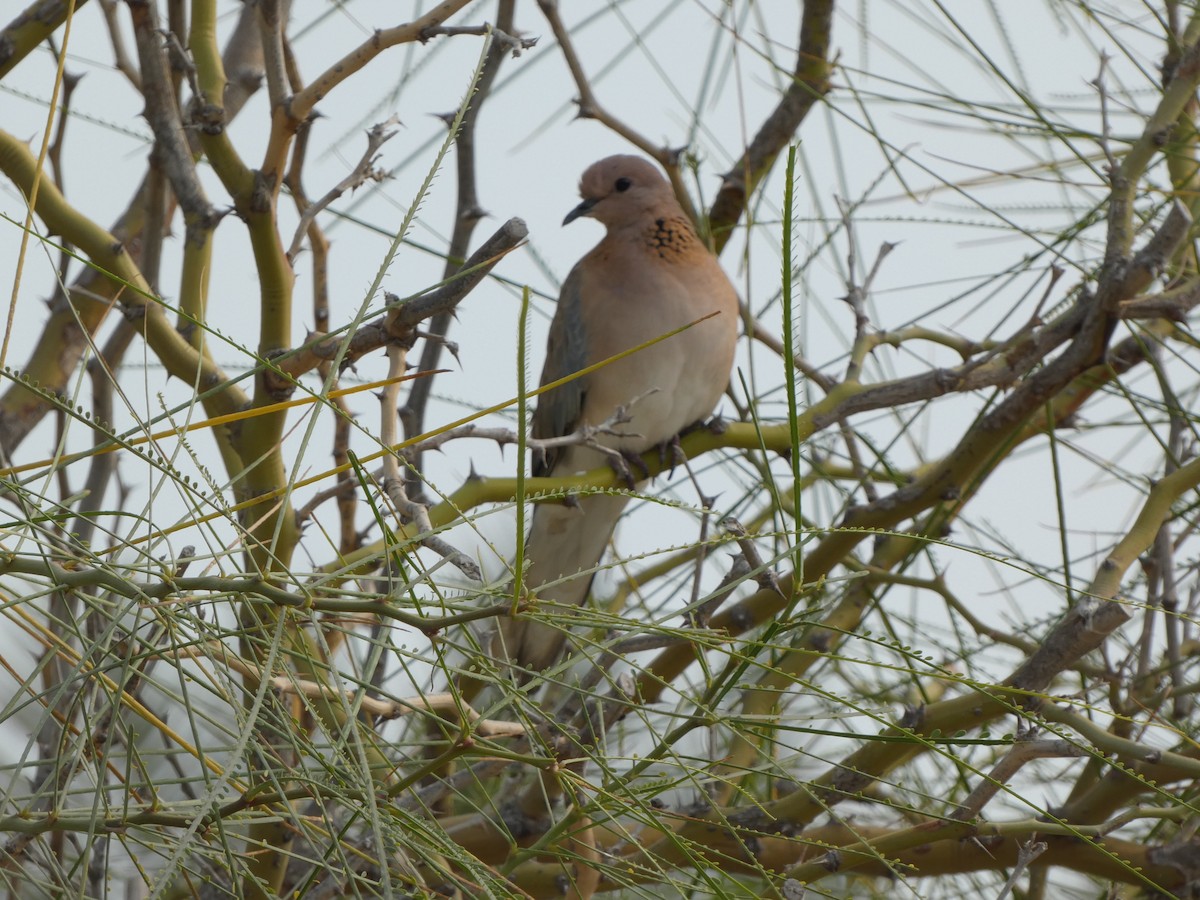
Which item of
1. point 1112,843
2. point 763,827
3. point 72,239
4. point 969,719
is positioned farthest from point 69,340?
point 1112,843

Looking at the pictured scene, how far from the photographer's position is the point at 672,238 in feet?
10.4

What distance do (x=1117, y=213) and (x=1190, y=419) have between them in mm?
342

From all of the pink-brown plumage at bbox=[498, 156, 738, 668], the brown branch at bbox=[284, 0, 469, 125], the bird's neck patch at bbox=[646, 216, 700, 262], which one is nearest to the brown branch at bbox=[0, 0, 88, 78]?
the brown branch at bbox=[284, 0, 469, 125]

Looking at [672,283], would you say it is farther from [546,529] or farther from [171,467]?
[171,467]

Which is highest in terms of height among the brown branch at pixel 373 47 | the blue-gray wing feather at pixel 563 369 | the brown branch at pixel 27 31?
the blue-gray wing feather at pixel 563 369

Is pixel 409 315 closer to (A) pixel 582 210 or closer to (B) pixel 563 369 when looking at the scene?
(B) pixel 563 369

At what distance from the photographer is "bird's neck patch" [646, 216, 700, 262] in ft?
10.4

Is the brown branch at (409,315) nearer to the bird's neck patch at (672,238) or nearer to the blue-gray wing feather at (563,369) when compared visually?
the blue-gray wing feather at (563,369)

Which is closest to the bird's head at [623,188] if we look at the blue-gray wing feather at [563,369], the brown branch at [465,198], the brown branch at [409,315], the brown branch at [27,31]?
the blue-gray wing feather at [563,369]

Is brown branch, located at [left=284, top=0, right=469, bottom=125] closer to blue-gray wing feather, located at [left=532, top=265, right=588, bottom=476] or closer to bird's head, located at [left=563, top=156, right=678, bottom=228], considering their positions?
blue-gray wing feather, located at [left=532, top=265, right=588, bottom=476]

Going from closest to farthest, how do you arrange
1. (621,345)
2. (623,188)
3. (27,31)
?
(27,31) < (621,345) < (623,188)

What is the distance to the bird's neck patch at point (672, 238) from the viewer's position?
3158 mm

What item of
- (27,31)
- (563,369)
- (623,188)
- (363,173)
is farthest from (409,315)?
(623,188)

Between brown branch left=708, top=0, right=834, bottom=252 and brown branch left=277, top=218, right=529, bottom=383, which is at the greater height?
brown branch left=708, top=0, right=834, bottom=252
